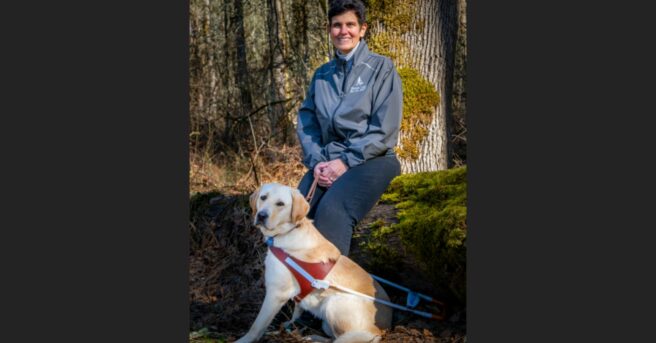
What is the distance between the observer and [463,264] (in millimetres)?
4594

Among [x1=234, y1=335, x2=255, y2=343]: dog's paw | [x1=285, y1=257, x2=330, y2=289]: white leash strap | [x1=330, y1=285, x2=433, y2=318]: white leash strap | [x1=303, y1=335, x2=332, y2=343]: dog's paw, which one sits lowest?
[x1=303, y1=335, x2=332, y2=343]: dog's paw

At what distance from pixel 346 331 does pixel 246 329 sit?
863 mm

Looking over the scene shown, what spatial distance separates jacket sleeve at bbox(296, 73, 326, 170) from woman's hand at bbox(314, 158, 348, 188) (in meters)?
0.11

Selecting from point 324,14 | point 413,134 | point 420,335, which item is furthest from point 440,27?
point 420,335

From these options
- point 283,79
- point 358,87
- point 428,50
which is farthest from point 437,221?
point 283,79

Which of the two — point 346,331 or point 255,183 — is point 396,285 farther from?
point 255,183

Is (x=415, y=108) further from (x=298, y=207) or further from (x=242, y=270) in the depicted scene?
(x=242, y=270)

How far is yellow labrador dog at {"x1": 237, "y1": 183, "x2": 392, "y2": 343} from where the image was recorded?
15.6 ft

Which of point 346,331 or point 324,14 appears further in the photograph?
point 324,14

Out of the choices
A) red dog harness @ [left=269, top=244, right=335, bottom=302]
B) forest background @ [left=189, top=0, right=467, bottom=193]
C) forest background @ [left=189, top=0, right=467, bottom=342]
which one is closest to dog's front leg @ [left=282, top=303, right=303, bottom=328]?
forest background @ [left=189, top=0, right=467, bottom=342]

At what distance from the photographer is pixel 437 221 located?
15.7 ft

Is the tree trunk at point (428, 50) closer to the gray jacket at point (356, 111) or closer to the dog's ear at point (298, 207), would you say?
the gray jacket at point (356, 111)

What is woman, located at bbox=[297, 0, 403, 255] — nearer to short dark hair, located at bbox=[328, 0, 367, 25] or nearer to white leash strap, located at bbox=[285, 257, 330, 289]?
short dark hair, located at bbox=[328, 0, 367, 25]

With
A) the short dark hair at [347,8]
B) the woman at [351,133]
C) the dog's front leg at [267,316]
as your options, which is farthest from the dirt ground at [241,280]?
the short dark hair at [347,8]
